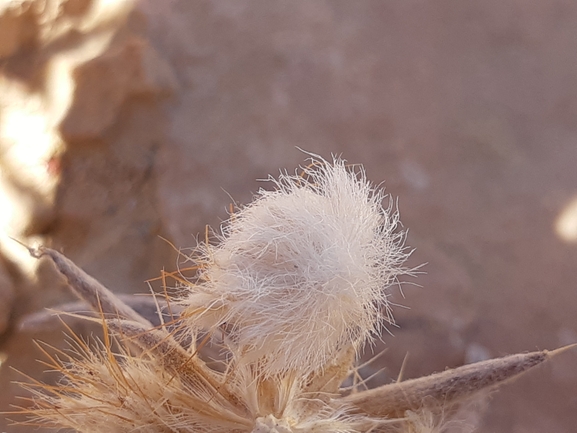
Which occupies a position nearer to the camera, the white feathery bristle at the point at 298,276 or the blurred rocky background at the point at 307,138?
the white feathery bristle at the point at 298,276

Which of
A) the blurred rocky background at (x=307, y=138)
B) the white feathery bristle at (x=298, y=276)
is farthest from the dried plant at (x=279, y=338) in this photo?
the blurred rocky background at (x=307, y=138)

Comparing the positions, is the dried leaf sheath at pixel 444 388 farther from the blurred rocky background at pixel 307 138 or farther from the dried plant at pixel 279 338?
the blurred rocky background at pixel 307 138

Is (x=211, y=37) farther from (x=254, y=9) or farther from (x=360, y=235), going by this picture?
(x=360, y=235)

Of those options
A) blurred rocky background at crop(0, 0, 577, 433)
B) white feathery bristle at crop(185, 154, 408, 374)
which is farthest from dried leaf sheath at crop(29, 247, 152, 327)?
blurred rocky background at crop(0, 0, 577, 433)

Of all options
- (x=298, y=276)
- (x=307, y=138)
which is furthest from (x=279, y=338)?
(x=307, y=138)

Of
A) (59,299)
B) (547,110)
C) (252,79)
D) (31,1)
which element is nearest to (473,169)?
(547,110)

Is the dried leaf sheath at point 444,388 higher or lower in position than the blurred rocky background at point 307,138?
lower

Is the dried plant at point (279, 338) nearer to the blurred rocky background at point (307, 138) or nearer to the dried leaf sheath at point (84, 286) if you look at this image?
the dried leaf sheath at point (84, 286)
